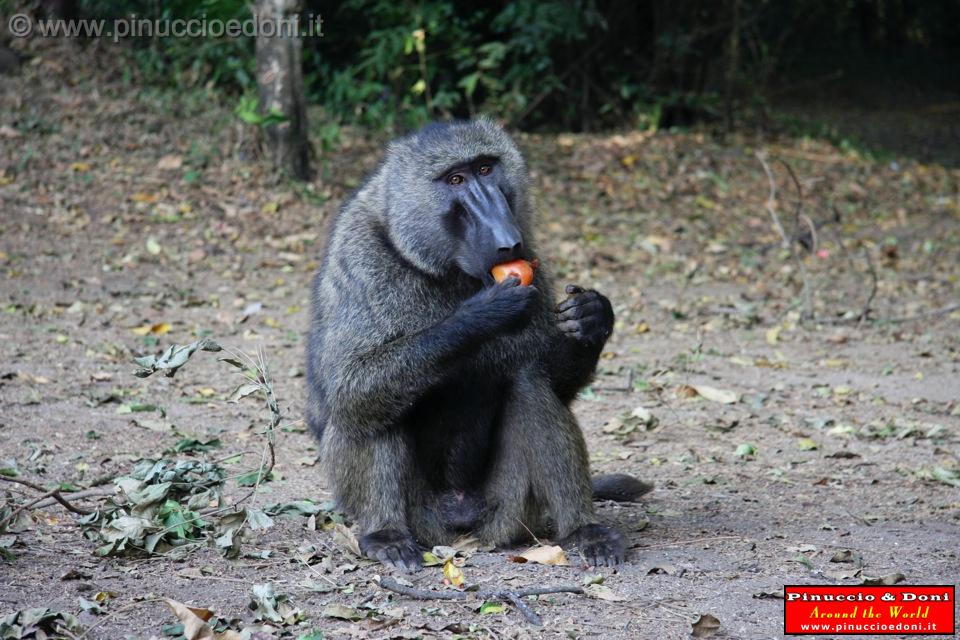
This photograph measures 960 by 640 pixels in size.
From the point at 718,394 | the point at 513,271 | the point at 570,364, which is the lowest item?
the point at 718,394

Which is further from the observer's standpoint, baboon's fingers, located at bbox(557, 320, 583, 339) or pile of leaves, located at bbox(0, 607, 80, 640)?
baboon's fingers, located at bbox(557, 320, 583, 339)

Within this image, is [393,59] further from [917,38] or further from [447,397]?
[917,38]

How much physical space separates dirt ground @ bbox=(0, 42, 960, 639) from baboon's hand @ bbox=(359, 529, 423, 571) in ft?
0.24

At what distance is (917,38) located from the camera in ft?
73.9

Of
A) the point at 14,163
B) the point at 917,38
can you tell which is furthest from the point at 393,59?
the point at 917,38

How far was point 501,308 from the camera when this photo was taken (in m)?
3.91

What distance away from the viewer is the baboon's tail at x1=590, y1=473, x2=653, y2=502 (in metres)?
4.80

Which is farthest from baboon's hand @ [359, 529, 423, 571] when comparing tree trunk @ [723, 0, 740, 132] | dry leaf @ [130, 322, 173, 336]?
tree trunk @ [723, 0, 740, 132]

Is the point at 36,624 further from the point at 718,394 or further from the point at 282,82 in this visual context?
the point at 282,82

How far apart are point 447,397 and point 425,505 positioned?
16.8 inches

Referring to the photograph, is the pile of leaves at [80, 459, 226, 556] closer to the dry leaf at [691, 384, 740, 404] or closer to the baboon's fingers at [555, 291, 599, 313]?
the baboon's fingers at [555, 291, 599, 313]

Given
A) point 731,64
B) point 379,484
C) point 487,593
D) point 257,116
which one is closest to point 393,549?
point 379,484

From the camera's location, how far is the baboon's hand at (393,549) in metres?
3.95

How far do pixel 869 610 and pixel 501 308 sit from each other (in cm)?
156
